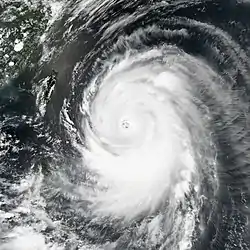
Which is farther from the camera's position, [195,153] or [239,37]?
[239,37]

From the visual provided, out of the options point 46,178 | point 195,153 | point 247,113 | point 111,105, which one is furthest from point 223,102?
point 46,178

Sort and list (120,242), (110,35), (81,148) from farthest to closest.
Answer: (110,35)
(81,148)
(120,242)

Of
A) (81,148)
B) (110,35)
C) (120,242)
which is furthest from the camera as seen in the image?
(110,35)

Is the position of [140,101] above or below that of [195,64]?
below

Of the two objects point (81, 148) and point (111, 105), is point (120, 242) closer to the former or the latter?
point (81, 148)

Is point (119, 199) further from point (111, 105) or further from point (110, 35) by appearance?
point (110, 35)

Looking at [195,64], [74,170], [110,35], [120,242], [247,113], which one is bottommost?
[120,242]

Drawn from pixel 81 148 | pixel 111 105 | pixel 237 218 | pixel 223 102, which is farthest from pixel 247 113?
pixel 81 148
